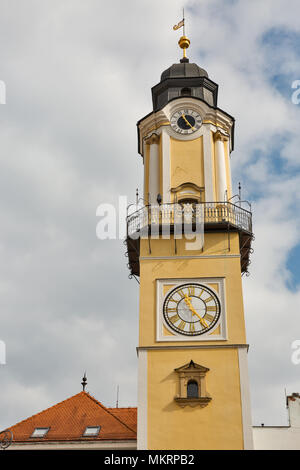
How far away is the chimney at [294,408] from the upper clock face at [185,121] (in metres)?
8.83

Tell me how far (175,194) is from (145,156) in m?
2.22

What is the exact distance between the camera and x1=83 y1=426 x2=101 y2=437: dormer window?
21.3 meters

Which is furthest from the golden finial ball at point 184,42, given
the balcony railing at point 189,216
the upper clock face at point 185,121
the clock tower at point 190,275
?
the balcony railing at point 189,216

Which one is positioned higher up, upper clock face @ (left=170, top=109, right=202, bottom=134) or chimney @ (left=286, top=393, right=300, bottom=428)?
upper clock face @ (left=170, top=109, right=202, bottom=134)

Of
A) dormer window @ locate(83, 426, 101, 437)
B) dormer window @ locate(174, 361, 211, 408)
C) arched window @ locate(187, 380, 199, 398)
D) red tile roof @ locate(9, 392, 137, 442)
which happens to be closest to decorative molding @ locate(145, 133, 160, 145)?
dormer window @ locate(174, 361, 211, 408)

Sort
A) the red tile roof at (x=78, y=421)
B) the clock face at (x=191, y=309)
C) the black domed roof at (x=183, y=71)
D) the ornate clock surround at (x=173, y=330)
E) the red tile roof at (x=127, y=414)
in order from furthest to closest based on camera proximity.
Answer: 1. the black domed roof at (x=183, y=71)
2. the red tile roof at (x=127, y=414)
3. the red tile roof at (x=78, y=421)
4. the clock face at (x=191, y=309)
5. the ornate clock surround at (x=173, y=330)

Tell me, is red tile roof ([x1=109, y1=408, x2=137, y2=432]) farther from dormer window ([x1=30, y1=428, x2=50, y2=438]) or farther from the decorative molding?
the decorative molding

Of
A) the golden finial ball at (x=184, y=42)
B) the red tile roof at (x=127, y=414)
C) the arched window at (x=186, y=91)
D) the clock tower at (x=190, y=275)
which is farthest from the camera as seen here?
the golden finial ball at (x=184, y=42)

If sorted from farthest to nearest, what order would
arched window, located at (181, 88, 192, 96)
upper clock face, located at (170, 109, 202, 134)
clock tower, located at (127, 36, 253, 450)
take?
arched window, located at (181, 88, 192, 96) → upper clock face, located at (170, 109, 202, 134) → clock tower, located at (127, 36, 253, 450)

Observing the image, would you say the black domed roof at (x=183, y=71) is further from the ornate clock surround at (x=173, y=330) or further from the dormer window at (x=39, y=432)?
the dormer window at (x=39, y=432)

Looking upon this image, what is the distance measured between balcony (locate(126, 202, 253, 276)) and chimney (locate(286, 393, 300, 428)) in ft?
15.0

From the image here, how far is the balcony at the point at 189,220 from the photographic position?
20.7 m

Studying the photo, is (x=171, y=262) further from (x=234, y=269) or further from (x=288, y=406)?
(x=288, y=406)
